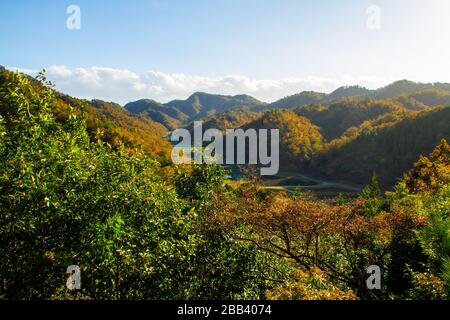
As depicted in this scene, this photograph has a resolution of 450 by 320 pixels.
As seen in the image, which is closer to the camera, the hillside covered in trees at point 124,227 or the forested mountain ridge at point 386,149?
the hillside covered in trees at point 124,227

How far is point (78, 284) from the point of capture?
969 centimetres

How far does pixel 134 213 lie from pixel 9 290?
4.28 meters

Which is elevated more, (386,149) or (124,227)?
(124,227)

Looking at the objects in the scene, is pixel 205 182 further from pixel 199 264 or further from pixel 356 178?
pixel 356 178

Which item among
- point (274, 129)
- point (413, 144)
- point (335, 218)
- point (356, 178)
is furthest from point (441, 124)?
point (335, 218)

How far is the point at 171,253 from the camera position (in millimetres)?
10492

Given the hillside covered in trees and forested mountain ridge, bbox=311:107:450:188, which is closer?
the hillside covered in trees

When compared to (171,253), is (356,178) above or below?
below

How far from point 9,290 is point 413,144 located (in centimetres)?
16323

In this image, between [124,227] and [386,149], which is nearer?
[124,227]

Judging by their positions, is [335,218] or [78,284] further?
[335,218]
